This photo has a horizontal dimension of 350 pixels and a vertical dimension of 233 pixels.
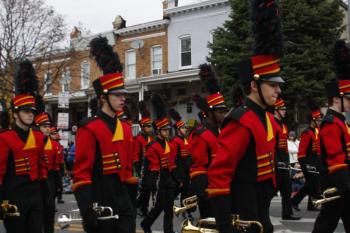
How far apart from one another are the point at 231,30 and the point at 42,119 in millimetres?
14250

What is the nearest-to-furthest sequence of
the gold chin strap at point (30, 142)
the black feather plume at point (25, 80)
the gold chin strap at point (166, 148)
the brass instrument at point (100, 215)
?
1. the brass instrument at point (100, 215)
2. the gold chin strap at point (30, 142)
3. the black feather plume at point (25, 80)
4. the gold chin strap at point (166, 148)

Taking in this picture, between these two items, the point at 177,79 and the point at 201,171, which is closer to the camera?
the point at 201,171

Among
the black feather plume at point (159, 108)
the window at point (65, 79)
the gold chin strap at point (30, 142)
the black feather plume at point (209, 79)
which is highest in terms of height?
the window at point (65, 79)

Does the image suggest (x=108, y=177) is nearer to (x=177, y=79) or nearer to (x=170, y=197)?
(x=170, y=197)

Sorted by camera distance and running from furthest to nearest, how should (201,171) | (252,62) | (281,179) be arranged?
1. (281,179)
2. (201,171)
3. (252,62)

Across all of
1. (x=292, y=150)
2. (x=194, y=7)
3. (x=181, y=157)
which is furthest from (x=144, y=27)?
(x=181, y=157)

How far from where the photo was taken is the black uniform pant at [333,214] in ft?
20.2

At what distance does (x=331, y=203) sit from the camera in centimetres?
621

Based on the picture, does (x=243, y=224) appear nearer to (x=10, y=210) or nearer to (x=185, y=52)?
(x=10, y=210)

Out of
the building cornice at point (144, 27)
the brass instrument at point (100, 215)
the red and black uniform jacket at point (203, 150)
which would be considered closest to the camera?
the brass instrument at point (100, 215)

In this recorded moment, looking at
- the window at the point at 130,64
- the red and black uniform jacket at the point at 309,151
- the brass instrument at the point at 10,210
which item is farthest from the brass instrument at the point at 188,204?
the window at the point at 130,64

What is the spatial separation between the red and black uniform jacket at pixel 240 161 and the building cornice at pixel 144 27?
28.1m

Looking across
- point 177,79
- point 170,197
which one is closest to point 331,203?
point 170,197

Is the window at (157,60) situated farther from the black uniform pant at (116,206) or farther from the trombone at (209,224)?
the trombone at (209,224)
